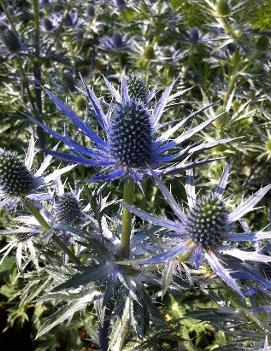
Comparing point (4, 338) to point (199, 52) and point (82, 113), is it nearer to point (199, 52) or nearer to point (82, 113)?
point (82, 113)

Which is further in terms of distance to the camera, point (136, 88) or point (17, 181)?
point (136, 88)

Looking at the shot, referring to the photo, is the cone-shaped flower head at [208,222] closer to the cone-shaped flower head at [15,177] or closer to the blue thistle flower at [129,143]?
the blue thistle flower at [129,143]

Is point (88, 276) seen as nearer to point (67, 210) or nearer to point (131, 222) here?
point (131, 222)

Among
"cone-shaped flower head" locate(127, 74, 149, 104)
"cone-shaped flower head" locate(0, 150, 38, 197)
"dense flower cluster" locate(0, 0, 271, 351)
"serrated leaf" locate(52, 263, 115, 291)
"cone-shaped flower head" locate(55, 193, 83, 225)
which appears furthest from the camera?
"cone-shaped flower head" locate(127, 74, 149, 104)

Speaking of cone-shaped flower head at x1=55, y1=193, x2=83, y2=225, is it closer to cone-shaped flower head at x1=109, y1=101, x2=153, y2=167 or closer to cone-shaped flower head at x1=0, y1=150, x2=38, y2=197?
cone-shaped flower head at x1=0, y1=150, x2=38, y2=197

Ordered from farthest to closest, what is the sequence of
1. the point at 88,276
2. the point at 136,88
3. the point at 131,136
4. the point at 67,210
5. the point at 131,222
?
the point at 136,88
the point at 67,210
the point at 131,222
the point at 131,136
the point at 88,276

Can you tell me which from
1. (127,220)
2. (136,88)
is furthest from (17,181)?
(136,88)

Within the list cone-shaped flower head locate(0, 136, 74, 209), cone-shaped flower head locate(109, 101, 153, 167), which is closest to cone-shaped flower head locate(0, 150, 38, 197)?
cone-shaped flower head locate(0, 136, 74, 209)
